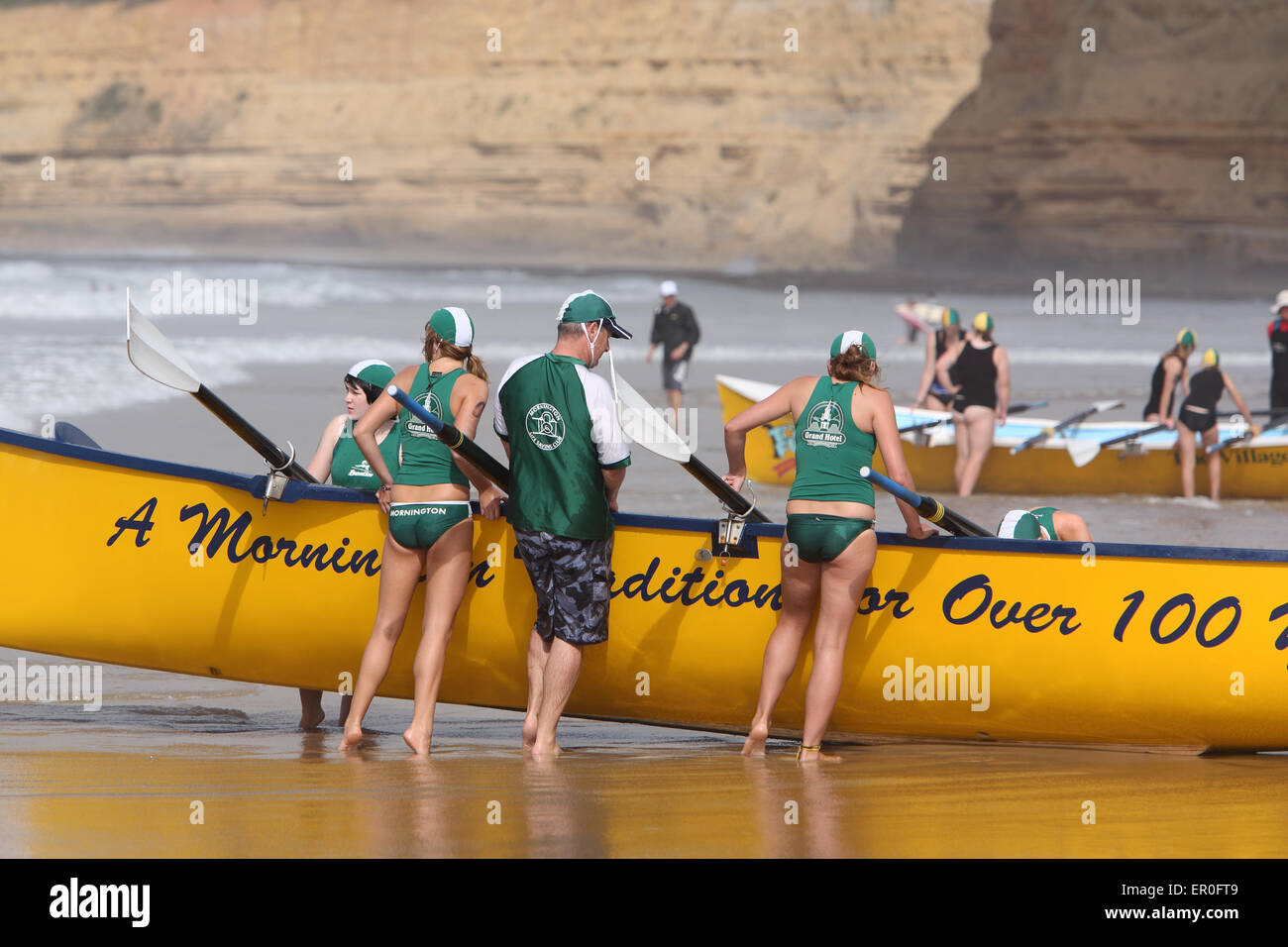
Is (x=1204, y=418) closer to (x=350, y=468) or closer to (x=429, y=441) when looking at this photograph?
(x=350, y=468)

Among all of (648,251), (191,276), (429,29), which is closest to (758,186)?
(648,251)

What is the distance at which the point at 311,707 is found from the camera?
19.8 feet

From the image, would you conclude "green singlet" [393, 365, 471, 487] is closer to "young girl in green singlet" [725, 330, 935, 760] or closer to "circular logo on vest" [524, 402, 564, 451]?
"circular logo on vest" [524, 402, 564, 451]

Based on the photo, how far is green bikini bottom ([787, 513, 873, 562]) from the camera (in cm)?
521

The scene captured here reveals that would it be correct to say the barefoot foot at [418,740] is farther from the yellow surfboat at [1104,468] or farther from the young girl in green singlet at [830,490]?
the yellow surfboat at [1104,468]

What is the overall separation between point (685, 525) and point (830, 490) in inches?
25.3

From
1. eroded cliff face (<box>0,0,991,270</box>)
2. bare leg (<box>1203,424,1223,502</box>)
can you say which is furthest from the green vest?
eroded cliff face (<box>0,0,991,270</box>)

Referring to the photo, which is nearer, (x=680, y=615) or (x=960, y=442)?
(x=680, y=615)

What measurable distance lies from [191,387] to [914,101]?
83457 millimetres

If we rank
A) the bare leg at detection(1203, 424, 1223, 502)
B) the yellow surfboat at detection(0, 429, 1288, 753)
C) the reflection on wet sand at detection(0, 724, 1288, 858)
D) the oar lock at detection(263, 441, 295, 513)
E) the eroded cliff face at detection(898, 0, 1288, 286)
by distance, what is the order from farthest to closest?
the eroded cliff face at detection(898, 0, 1288, 286)
the bare leg at detection(1203, 424, 1223, 502)
the oar lock at detection(263, 441, 295, 513)
the yellow surfboat at detection(0, 429, 1288, 753)
the reflection on wet sand at detection(0, 724, 1288, 858)

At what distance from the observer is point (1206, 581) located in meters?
5.37

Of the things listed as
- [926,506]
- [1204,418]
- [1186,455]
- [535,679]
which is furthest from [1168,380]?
[535,679]

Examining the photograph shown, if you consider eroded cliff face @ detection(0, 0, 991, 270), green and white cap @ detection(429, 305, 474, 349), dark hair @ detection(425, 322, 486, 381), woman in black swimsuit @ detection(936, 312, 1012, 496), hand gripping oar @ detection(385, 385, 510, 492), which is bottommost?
hand gripping oar @ detection(385, 385, 510, 492)

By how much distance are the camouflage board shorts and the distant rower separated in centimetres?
767
